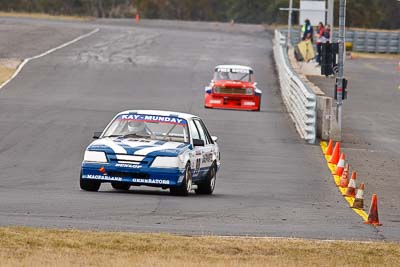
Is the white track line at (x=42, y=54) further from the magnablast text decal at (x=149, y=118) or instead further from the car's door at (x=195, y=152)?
the magnablast text decal at (x=149, y=118)

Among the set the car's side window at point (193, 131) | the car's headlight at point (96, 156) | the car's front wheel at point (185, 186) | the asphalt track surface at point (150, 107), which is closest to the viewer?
the asphalt track surface at point (150, 107)

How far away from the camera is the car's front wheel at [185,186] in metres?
17.4

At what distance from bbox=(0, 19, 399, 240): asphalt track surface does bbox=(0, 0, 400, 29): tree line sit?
139 ft

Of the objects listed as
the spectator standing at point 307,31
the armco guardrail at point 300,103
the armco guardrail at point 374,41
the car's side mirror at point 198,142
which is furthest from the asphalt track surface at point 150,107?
the armco guardrail at point 374,41

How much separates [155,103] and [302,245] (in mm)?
26075

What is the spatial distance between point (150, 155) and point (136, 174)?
0.34m

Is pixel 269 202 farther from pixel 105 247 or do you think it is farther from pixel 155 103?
pixel 155 103

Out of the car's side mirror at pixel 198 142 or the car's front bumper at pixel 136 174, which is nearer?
the car's front bumper at pixel 136 174

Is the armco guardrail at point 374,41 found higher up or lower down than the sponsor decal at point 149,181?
lower down

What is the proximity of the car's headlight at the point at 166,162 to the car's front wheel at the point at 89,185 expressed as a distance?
977 millimetres

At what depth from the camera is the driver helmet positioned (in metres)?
17.9

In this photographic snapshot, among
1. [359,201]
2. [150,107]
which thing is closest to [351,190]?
[359,201]

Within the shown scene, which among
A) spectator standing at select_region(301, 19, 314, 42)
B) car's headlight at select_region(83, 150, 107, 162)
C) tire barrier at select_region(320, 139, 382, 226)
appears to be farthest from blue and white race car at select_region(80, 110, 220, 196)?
spectator standing at select_region(301, 19, 314, 42)

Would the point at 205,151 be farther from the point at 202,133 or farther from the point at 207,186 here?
the point at 207,186
